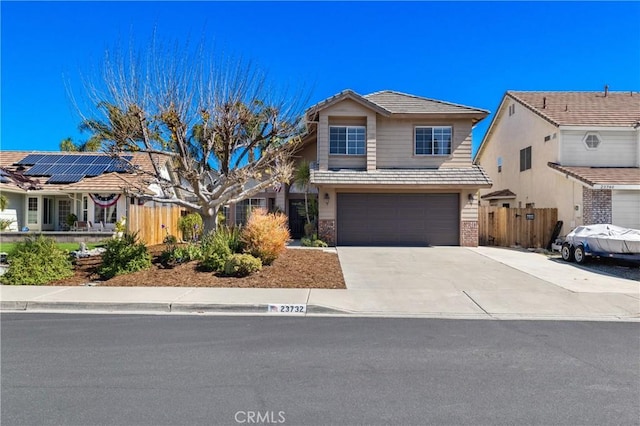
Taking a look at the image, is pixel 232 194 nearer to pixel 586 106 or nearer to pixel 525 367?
pixel 525 367

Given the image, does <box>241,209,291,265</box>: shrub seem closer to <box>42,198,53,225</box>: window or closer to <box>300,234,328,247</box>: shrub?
<box>300,234,328,247</box>: shrub

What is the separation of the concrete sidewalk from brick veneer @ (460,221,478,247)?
7.35 m

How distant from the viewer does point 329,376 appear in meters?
4.80

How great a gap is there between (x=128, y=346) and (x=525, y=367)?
5211 mm

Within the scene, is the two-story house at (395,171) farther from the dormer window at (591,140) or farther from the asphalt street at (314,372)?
the asphalt street at (314,372)

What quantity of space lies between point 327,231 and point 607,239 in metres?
10.2

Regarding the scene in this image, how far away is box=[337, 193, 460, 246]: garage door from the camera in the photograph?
61.8ft

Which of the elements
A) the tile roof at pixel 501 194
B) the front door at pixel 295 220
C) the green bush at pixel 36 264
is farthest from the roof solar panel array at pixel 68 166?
the tile roof at pixel 501 194

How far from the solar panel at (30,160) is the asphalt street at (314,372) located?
2212 centimetres

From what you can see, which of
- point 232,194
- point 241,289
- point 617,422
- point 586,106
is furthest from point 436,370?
point 586,106

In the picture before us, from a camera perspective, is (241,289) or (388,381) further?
(241,289)

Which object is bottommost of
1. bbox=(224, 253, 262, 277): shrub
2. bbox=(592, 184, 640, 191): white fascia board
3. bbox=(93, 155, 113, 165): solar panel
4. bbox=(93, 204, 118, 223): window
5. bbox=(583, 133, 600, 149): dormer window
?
bbox=(224, 253, 262, 277): shrub

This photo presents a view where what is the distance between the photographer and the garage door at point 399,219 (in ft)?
61.8

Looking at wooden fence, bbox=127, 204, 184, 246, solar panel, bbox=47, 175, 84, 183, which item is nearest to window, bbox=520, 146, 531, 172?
wooden fence, bbox=127, 204, 184, 246
